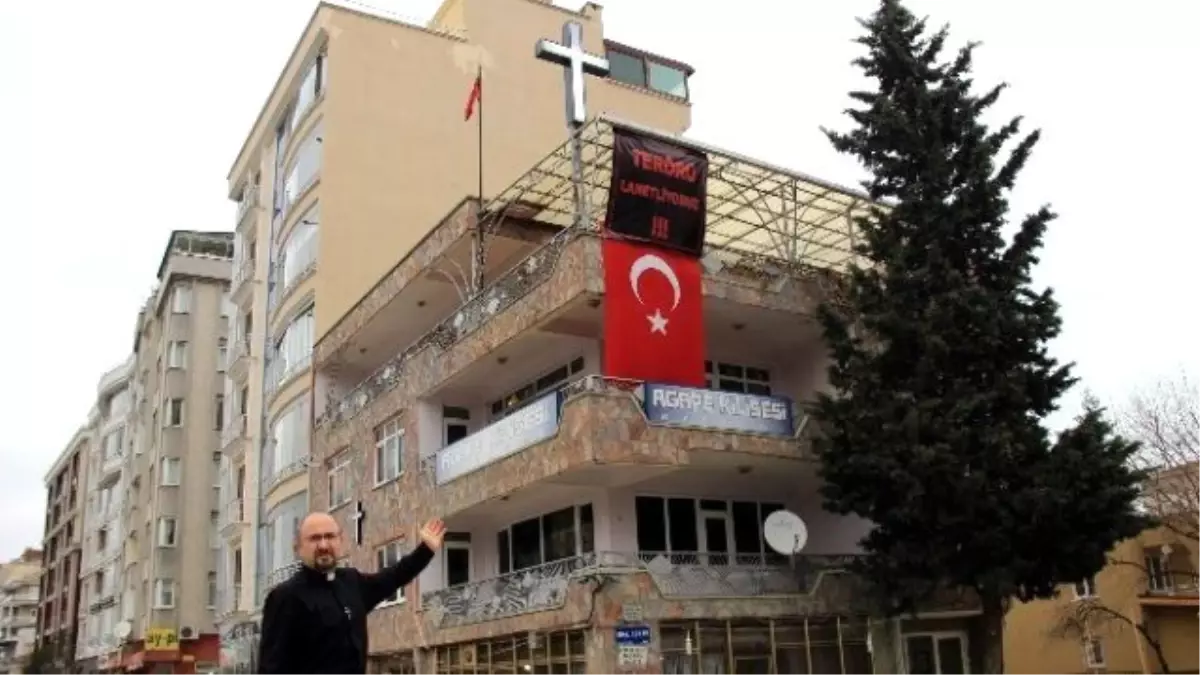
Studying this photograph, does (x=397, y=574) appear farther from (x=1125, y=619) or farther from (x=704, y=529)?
(x=1125, y=619)

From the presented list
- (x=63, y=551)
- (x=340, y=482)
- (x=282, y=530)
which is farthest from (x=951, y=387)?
(x=63, y=551)

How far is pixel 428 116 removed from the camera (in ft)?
130

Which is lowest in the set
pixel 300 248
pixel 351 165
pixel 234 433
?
pixel 234 433

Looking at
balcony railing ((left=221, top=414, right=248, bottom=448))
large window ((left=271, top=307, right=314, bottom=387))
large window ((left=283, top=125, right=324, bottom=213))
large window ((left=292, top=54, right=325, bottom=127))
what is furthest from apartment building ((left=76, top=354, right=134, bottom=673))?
large window ((left=292, top=54, right=325, bottom=127))

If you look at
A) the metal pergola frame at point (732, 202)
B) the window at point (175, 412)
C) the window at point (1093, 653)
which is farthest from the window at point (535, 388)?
the window at point (175, 412)

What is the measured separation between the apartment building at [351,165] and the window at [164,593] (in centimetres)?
1061

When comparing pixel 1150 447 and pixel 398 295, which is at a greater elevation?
pixel 398 295

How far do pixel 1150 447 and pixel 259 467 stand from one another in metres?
30.7

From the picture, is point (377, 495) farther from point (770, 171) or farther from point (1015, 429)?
point (1015, 429)

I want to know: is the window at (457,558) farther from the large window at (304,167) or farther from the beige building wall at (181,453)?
the beige building wall at (181,453)

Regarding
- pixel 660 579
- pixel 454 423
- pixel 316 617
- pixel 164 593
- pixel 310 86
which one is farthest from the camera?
pixel 164 593

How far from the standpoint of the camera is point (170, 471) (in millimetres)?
56781

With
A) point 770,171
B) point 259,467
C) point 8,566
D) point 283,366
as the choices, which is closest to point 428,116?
point 283,366

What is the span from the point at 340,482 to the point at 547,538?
31.5 ft
